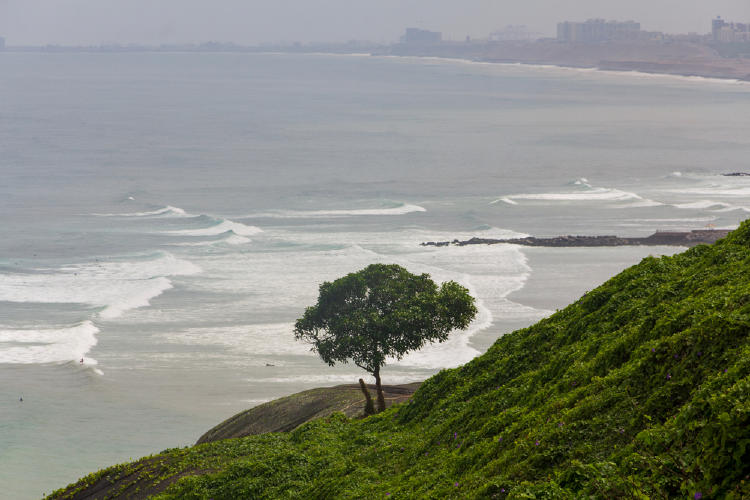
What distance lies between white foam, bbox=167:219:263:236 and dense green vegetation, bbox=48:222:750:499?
57655 mm

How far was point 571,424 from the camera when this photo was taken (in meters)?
12.9

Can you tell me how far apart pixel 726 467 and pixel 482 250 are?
65394mm

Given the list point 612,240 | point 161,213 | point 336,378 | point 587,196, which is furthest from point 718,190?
point 336,378

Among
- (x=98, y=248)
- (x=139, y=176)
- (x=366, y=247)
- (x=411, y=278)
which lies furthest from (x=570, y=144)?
(x=411, y=278)

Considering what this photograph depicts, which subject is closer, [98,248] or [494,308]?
[494,308]

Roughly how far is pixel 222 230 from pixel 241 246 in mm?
7542

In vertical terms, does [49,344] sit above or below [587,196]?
below

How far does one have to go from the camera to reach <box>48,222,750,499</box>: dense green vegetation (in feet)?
33.0

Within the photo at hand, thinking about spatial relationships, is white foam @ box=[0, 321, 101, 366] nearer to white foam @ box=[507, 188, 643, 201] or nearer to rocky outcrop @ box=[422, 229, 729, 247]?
rocky outcrop @ box=[422, 229, 729, 247]

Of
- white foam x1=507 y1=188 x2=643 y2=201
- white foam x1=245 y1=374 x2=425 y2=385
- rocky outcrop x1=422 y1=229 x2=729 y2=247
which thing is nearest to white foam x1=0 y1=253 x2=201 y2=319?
white foam x1=245 y1=374 x2=425 y2=385

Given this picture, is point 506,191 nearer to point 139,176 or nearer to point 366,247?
point 366,247

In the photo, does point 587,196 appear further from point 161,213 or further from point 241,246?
point 161,213

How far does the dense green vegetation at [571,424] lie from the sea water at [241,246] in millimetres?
18169

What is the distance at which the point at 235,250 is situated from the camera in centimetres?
7469
